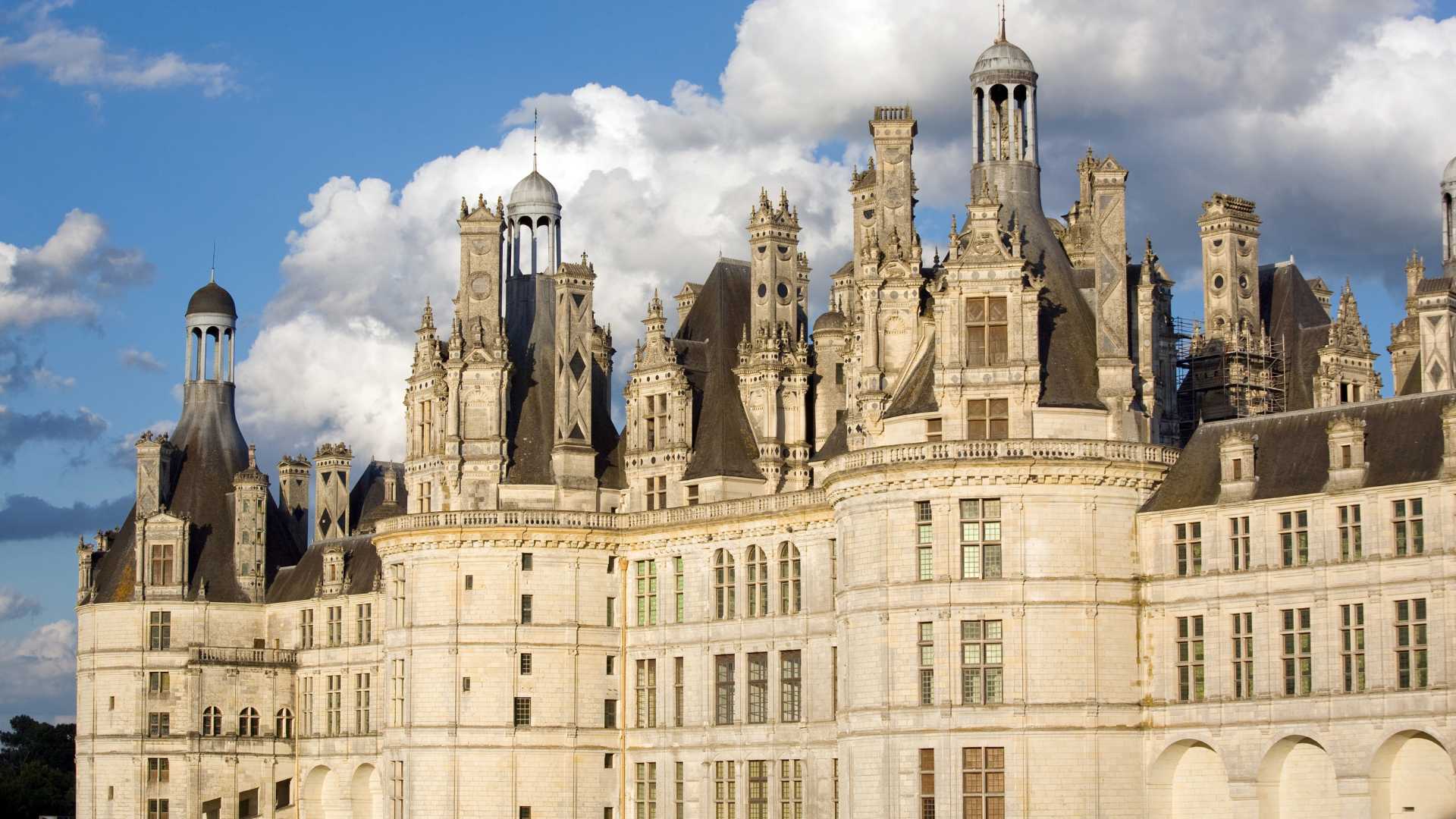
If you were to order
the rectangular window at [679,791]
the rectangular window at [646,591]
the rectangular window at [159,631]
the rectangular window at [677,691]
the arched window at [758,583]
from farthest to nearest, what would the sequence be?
the rectangular window at [159,631], the rectangular window at [646,591], the rectangular window at [677,691], the rectangular window at [679,791], the arched window at [758,583]

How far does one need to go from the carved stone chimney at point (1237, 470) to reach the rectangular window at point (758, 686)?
16.1 m

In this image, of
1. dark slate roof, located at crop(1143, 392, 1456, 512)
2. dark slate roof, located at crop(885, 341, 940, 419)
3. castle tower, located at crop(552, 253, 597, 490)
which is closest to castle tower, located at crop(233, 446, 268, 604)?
castle tower, located at crop(552, 253, 597, 490)

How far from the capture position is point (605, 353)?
7738 centimetres

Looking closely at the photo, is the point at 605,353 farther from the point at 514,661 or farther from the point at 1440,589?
the point at 1440,589

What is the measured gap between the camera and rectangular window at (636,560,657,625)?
73250 millimetres

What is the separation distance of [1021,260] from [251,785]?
40968 mm

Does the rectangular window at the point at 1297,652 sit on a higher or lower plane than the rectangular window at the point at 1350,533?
lower

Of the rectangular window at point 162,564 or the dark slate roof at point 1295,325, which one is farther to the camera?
the rectangular window at point 162,564


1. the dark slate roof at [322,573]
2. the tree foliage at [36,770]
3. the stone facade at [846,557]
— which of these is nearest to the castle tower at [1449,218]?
the stone facade at [846,557]

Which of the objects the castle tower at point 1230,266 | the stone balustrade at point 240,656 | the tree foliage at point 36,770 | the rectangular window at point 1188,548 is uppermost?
the castle tower at point 1230,266

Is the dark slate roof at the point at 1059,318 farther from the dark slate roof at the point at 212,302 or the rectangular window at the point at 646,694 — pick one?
the dark slate roof at the point at 212,302

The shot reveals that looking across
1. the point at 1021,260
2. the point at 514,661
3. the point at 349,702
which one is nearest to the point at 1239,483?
the point at 1021,260

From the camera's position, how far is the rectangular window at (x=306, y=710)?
88.6 metres

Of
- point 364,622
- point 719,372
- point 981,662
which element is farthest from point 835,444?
point 364,622
